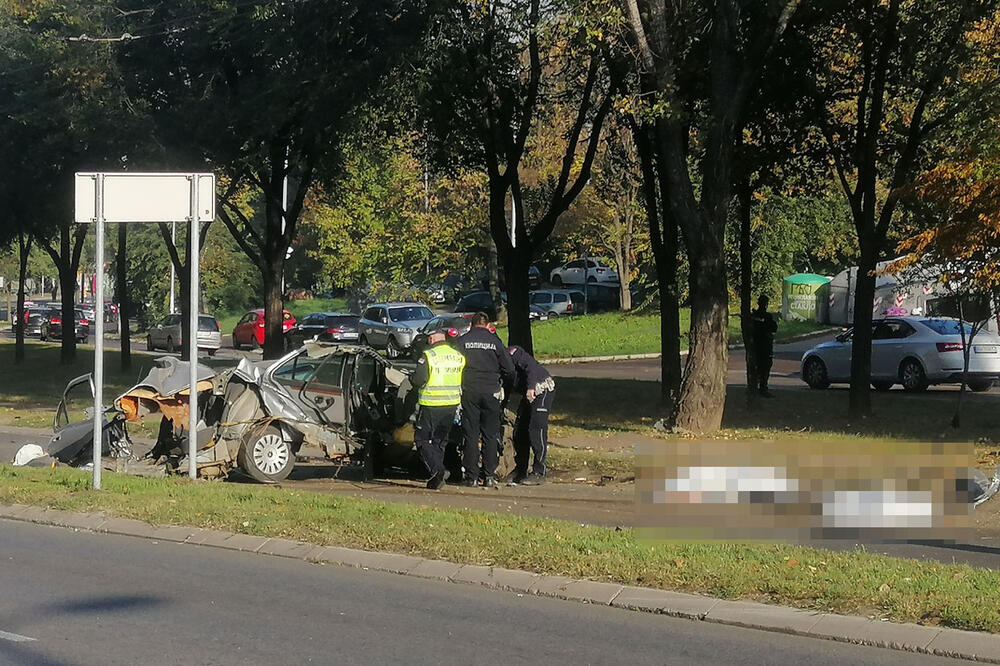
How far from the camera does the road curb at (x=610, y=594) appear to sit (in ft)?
22.7

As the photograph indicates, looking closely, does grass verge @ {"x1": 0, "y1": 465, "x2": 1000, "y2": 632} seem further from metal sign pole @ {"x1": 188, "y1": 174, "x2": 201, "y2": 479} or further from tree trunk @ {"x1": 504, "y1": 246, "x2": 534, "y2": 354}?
tree trunk @ {"x1": 504, "y1": 246, "x2": 534, "y2": 354}

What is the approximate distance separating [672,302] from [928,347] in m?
6.58

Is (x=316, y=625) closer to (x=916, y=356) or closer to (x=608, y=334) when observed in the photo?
(x=916, y=356)

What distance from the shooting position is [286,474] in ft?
47.3

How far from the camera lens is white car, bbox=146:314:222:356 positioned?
49.2 metres

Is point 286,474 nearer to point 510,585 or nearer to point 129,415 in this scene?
point 129,415

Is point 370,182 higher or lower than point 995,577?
higher

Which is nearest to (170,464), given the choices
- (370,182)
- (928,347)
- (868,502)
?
(868,502)

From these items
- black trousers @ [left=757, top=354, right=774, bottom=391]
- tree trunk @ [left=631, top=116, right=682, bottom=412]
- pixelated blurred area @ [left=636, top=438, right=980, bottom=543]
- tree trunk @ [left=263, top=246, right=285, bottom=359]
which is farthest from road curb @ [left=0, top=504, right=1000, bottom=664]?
tree trunk @ [left=263, top=246, right=285, bottom=359]

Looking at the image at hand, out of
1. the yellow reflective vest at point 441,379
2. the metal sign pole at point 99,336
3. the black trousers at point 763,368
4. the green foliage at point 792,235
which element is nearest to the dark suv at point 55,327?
the green foliage at point 792,235

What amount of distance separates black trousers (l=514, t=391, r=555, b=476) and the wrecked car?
0.49 m

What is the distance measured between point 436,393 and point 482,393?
1.69 feet

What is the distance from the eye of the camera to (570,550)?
922 centimetres

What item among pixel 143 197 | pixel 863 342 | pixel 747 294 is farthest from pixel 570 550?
pixel 747 294
